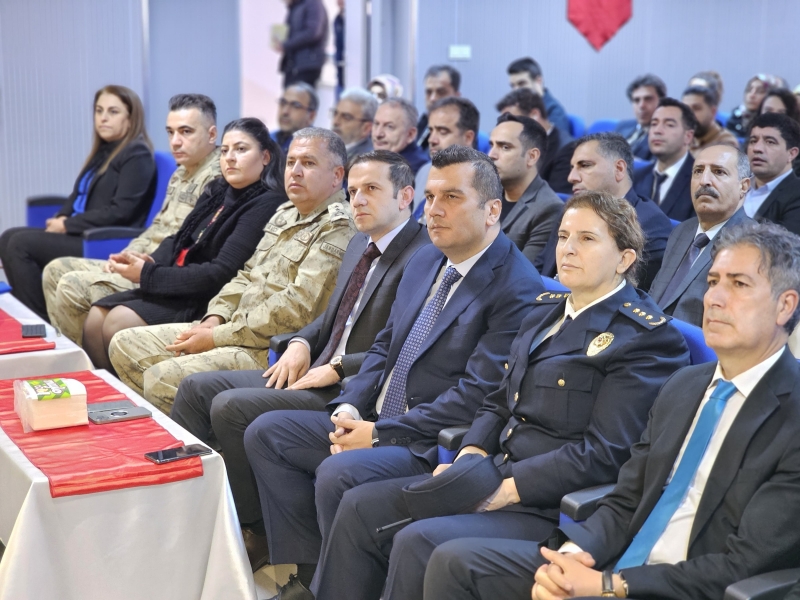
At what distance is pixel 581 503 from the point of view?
1881mm

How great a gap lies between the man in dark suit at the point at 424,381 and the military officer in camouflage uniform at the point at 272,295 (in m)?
0.64

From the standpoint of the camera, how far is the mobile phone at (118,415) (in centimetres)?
228

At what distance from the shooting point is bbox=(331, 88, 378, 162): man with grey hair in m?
5.66

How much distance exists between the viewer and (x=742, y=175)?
3123mm

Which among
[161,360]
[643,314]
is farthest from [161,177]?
[643,314]

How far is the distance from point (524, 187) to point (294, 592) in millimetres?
2156

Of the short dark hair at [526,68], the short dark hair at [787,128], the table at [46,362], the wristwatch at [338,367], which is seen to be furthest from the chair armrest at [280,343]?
the short dark hair at [526,68]

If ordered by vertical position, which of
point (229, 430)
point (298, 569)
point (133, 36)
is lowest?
point (298, 569)

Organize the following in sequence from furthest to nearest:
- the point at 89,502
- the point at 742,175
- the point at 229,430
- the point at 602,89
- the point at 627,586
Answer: the point at 602,89 < the point at 742,175 < the point at 229,430 < the point at 89,502 < the point at 627,586

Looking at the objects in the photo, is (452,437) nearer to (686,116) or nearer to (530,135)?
(530,135)

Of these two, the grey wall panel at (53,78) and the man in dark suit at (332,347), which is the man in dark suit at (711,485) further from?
the grey wall panel at (53,78)

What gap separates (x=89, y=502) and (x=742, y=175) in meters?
2.32

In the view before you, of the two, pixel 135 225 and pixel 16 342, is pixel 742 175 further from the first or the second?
pixel 135 225

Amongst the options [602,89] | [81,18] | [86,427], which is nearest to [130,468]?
[86,427]
